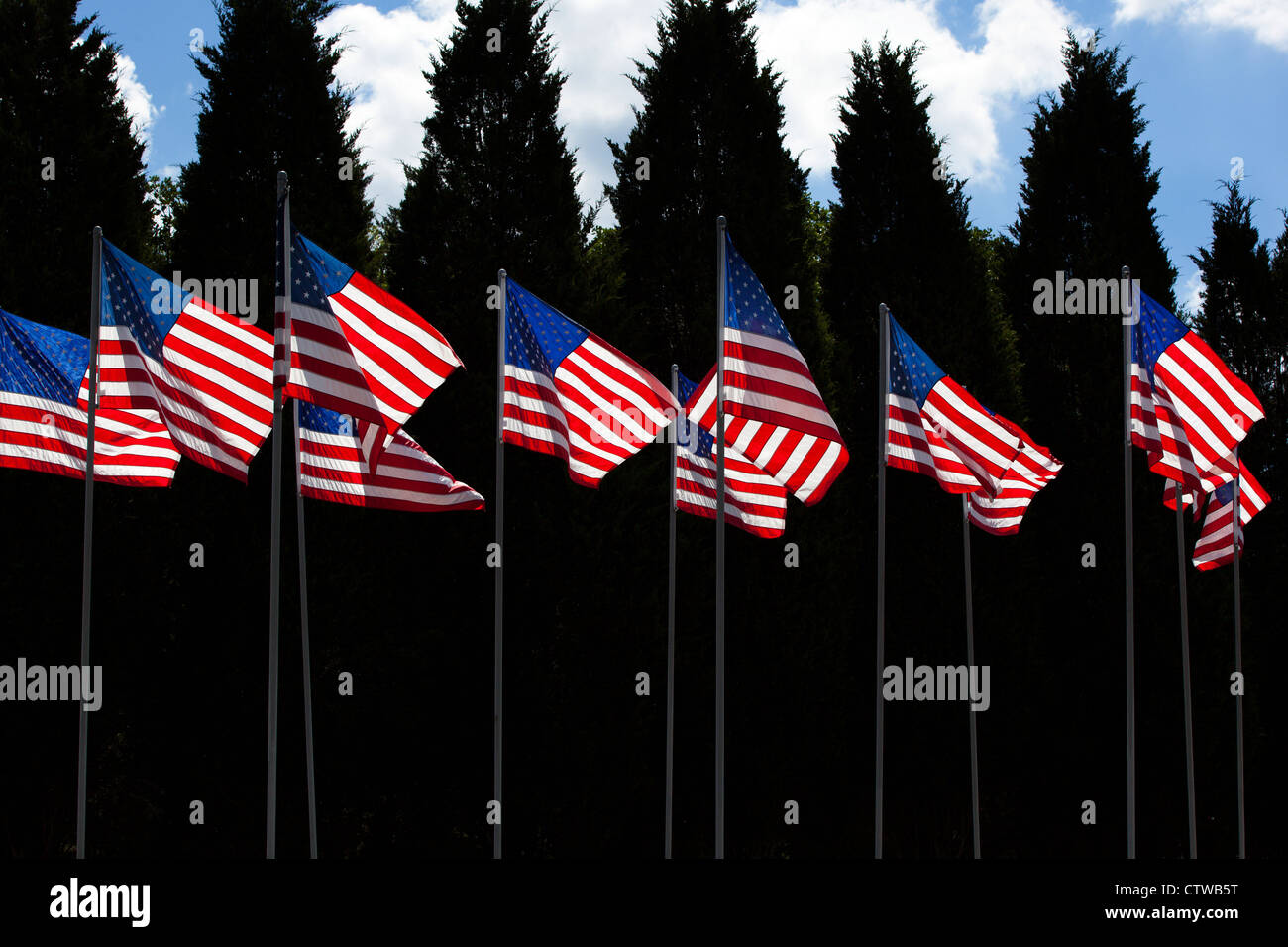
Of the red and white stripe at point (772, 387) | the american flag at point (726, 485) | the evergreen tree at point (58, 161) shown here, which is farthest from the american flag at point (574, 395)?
the evergreen tree at point (58, 161)

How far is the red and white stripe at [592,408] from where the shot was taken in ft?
35.7

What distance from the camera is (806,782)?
625 inches

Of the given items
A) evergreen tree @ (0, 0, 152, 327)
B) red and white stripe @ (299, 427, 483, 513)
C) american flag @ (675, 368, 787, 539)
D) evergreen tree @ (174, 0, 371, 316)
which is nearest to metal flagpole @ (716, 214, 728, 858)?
american flag @ (675, 368, 787, 539)

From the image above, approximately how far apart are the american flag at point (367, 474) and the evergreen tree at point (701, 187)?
6179 mm

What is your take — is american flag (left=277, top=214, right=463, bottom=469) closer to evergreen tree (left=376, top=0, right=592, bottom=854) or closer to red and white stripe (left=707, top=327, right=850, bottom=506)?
red and white stripe (left=707, top=327, right=850, bottom=506)

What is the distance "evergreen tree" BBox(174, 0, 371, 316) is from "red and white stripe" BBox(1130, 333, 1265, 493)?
9723 millimetres

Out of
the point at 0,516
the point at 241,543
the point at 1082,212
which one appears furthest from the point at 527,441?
the point at 1082,212

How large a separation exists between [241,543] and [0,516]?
2.66m

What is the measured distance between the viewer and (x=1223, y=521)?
616 inches

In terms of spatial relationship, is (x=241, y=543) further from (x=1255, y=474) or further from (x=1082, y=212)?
(x=1255, y=474)

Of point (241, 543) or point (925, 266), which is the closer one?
point (241, 543)

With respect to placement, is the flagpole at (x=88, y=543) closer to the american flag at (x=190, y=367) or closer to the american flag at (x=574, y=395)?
the american flag at (x=190, y=367)
